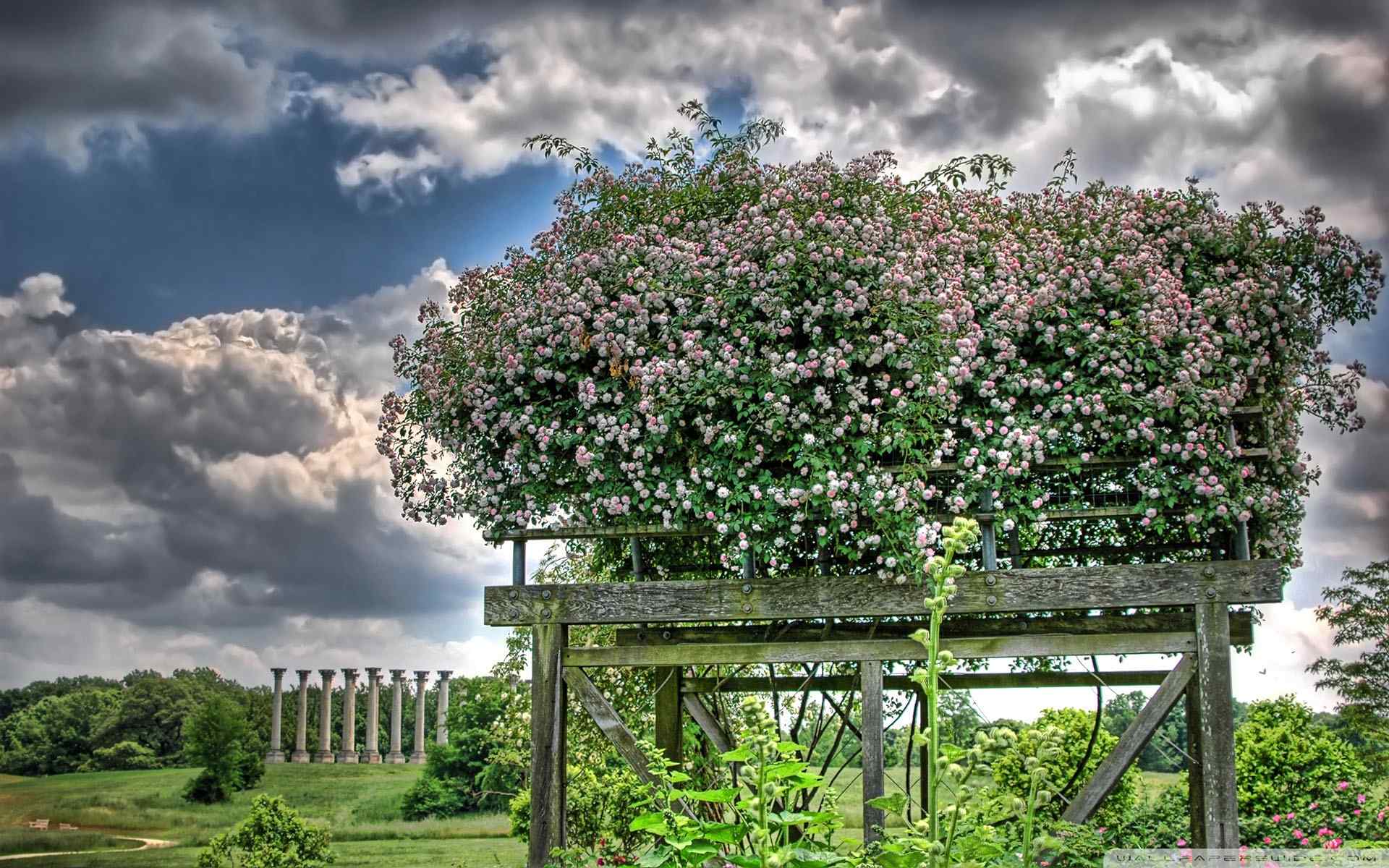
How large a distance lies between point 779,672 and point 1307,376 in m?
5.63

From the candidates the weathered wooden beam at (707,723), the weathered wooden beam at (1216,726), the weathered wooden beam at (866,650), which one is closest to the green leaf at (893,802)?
the weathered wooden beam at (866,650)

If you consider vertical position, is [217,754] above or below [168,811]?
above

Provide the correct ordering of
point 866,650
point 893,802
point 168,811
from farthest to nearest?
point 168,811, point 866,650, point 893,802

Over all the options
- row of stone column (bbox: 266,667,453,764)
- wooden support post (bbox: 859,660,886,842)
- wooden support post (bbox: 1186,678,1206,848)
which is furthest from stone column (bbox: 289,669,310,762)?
wooden support post (bbox: 1186,678,1206,848)

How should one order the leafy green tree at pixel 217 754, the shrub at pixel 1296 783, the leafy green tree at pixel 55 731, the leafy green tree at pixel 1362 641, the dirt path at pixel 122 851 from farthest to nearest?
the leafy green tree at pixel 217 754 → the leafy green tree at pixel 55 731 → the dirt path at pixel 122 851 → the leafy green tree at pixel 1362 641 → the shrub at pixel 1296 783

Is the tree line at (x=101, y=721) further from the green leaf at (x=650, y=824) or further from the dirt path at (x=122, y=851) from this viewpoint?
the green leaf at (x=650, y=824)

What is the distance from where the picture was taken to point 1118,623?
7.59 metres

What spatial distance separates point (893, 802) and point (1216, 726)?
208 inches

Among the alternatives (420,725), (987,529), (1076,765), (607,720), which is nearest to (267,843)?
(607,720)

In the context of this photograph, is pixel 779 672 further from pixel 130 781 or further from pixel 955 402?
pixel 130 781

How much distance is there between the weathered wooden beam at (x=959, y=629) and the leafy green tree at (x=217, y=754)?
96.9 feet

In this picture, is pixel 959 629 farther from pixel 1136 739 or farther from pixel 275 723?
pixel 275 723

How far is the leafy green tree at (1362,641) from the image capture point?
69.6 feet

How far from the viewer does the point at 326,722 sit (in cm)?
4741
